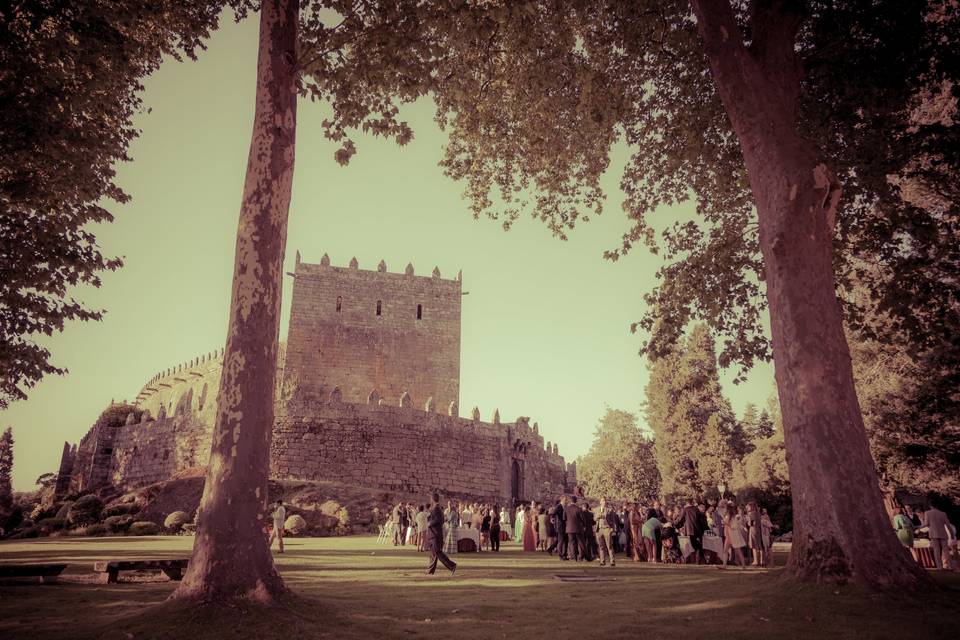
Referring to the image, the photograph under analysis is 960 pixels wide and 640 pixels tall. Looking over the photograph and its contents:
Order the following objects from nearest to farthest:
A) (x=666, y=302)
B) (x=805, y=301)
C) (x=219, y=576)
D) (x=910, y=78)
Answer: (x=219, y=576) < (x=805, y=301) < (x=910, y=78) < (x=666, y=302)

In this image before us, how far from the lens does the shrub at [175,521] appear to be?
23.0 meters

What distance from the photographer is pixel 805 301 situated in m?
7.37

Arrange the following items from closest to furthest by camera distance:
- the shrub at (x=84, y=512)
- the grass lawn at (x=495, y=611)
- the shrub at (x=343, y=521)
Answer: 1. the grass lawn at (x=495, y=611)
2. the shrub at (x=343, y=521)
3. the shrub at (x=84, y=512)

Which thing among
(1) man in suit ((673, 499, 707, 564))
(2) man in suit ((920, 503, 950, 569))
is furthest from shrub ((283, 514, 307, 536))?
(2) man in suit ((920, 503, 950, 569))

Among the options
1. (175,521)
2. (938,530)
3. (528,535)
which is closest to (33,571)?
(528,535)

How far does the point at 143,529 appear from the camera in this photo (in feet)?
75.8

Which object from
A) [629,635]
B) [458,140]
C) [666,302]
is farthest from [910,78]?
[629,635]

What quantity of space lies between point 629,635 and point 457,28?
9187 mm

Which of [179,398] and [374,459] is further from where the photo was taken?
[179,398]

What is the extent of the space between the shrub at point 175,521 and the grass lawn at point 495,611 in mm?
15646

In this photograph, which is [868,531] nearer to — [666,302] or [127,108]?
[666,302]

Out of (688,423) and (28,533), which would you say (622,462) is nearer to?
(688,423)

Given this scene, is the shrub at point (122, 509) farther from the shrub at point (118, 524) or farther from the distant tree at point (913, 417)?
the distant tree at point (913, 417)

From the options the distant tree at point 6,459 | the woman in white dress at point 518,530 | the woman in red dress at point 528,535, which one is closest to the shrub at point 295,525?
the woman in red dress at point 528,535
